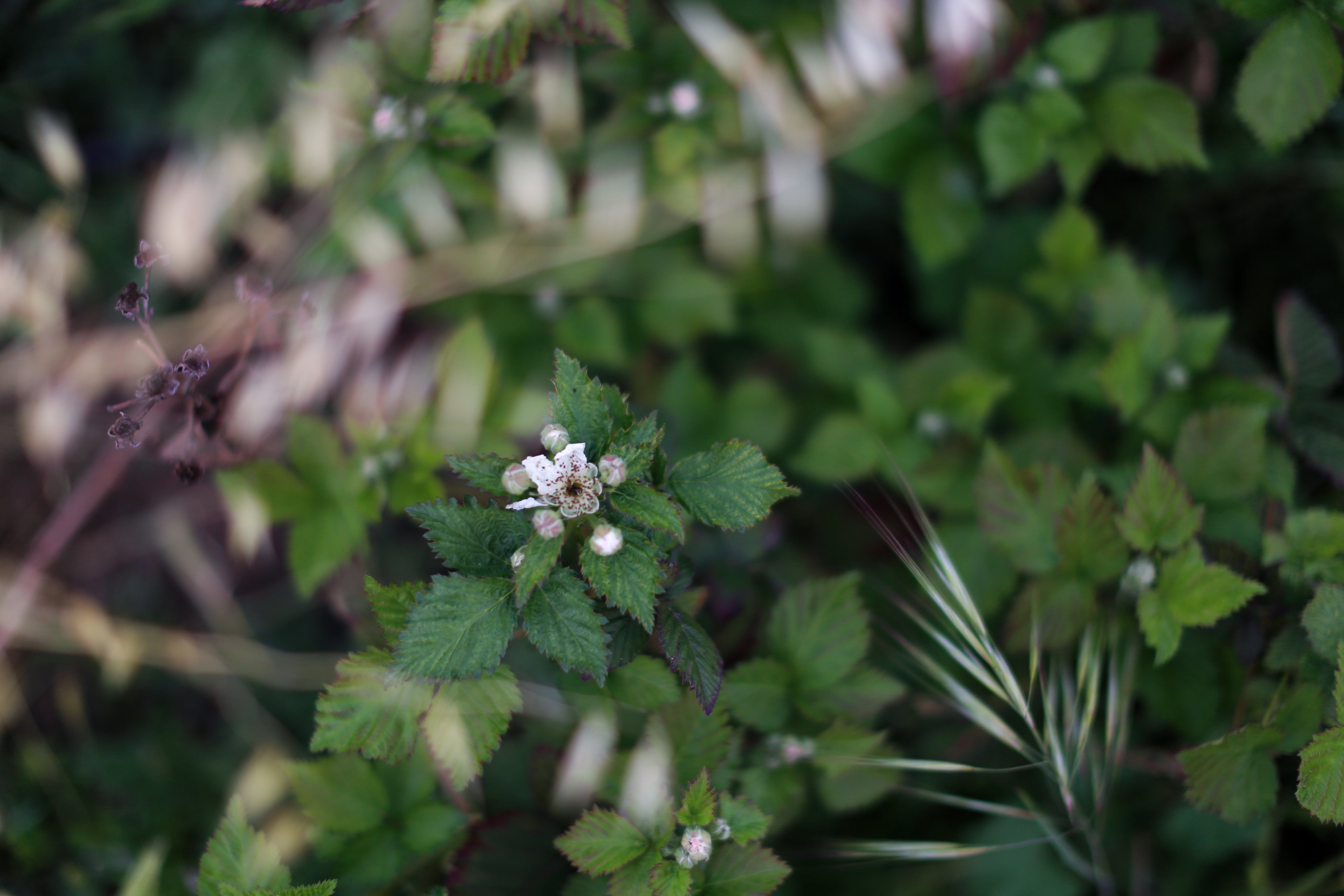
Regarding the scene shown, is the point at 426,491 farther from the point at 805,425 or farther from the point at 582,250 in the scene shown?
the point at 805,425

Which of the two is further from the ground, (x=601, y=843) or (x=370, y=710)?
(x=370, y=710)

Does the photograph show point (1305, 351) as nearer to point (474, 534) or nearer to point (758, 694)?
point (758, 694)

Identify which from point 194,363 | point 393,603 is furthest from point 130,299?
point 393,603

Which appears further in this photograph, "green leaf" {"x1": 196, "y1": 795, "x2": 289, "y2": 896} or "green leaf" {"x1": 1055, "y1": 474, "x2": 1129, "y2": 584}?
"green leaf" {"x1": 1055, "y1": 474, "x2": 1129, "y2": 584}

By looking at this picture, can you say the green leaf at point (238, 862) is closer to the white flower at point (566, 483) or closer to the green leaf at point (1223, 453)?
the white flower at point (566, 483)

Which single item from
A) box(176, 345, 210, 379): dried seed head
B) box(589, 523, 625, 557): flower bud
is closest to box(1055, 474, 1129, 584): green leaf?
box(589, 523, 625, 557): flower bud

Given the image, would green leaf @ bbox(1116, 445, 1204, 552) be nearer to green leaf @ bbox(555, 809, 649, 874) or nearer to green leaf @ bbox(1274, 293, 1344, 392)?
green leaf @ bbox(1274, 293, 1344, 392)
